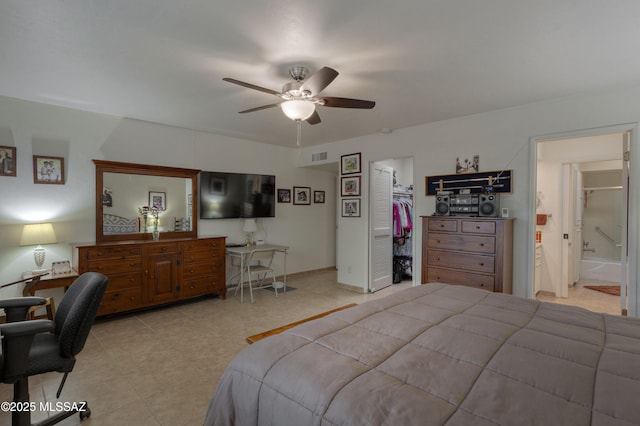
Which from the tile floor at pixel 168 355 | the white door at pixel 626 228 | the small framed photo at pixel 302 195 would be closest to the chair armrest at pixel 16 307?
the tile floor at pixel 168 355

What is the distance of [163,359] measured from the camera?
2648mm

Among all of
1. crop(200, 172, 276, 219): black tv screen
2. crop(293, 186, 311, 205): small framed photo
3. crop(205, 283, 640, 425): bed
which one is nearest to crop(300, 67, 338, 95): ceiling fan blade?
crop(205, 283, 640, 425): bed

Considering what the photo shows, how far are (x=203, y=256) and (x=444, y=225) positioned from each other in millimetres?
3222

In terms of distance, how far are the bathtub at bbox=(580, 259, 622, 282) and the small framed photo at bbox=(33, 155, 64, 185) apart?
8.37 m

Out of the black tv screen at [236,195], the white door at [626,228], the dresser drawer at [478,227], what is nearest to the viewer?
the white door at [626,228]

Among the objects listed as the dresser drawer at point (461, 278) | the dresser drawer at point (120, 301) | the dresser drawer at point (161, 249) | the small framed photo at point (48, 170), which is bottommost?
the dresser drawer at point (120, 301)

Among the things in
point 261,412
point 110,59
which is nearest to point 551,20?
point 261,412

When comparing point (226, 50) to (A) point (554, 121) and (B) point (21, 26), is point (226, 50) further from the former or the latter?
(A) point (554, 121)

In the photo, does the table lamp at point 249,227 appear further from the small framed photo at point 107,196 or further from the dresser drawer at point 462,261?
the dresser drawer at point 462,261

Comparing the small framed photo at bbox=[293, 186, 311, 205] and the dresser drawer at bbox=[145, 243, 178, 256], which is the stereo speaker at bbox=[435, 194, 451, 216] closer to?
the small framed photo at bbox=[293, 186, 311, 205]

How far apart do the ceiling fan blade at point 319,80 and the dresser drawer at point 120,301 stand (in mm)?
3188

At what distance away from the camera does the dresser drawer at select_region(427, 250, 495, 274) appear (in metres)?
3.17

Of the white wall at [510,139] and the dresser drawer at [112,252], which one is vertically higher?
the white wall at [510,139]

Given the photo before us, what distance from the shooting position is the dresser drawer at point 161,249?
376 centimetres
